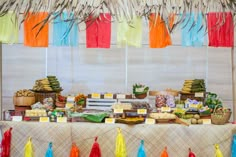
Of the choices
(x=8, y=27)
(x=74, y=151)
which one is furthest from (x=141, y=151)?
(x=8, y=27)

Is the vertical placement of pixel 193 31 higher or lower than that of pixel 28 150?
higher

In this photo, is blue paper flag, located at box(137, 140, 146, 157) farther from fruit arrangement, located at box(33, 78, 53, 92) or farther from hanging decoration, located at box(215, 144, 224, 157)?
fruit arrangement, located at box(33, 78, 53, 92)

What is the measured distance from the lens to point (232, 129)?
10.6 feet

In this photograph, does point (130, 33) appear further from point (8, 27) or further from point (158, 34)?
point (8, 27)

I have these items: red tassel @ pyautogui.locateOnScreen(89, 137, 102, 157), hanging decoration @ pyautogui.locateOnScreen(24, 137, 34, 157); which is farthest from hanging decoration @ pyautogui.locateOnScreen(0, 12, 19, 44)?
red tassel @ pyautogui.locateOnScreen(89, 137, 102, 157)

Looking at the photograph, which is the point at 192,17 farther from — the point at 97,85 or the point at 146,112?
the point at 97,85

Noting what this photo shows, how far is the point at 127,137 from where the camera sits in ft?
10.8

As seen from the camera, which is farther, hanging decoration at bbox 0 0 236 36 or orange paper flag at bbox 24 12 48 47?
orange paper flag at bbox 24 12 48 47

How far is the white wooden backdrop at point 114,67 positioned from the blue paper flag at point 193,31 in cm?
159

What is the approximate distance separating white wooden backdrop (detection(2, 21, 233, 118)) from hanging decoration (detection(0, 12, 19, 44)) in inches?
68.3

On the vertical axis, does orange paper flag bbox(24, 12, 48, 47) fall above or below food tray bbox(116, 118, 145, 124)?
above

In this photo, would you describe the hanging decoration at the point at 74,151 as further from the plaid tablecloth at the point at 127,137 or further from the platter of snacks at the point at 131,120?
the platter of snacks at the point at 131,120

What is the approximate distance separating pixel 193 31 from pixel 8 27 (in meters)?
2.05

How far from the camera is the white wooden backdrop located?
505 cm
